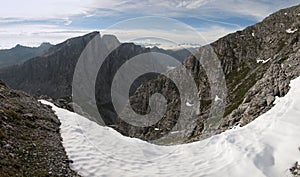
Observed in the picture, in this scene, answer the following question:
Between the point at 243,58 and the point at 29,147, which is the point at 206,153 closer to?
the point at 29,147

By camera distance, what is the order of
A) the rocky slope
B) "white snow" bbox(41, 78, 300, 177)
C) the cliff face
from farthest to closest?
1. the cliff face
2. "white snow" bbox(41, 78, 300, 177)
3. the rocky slope

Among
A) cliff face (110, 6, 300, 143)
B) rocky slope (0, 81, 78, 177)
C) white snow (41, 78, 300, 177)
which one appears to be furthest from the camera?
cliff face (110, 6, 300, 143)

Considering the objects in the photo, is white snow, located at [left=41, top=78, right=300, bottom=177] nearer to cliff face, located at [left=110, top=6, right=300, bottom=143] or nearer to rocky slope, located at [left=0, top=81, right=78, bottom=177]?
rocky slope, located at [left=0, top=81, right=78, bottom=177]

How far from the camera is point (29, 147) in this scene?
63.3 feet

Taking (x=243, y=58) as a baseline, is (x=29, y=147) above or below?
above

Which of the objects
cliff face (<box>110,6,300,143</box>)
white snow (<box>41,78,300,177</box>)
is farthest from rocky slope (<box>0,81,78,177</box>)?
cliff face (<box>110,6,300,143</box>)

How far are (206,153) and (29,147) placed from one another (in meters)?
12.9

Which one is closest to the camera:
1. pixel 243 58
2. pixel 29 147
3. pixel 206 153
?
pixel 29 147

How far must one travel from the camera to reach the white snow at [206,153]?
1717 centimetres

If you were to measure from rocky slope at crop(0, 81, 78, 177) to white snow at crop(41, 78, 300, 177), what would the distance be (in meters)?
1.05

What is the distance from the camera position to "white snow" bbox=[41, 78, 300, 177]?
17172mm

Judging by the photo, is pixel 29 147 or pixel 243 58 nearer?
pixel 29 147

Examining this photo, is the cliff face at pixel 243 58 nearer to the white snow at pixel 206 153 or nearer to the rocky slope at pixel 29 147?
the rocky slope at pixel 29 147

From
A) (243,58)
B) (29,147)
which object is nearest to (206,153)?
(29,147)
